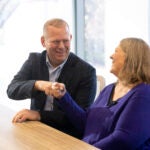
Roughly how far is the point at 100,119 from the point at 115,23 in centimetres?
175

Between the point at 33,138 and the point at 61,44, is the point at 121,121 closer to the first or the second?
the point at 33,138

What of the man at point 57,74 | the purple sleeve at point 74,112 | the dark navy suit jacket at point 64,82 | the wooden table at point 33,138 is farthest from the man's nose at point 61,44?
the wooden table at point 33,138

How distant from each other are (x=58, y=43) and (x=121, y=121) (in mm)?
770

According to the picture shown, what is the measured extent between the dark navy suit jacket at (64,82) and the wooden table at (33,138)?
0.72 feet

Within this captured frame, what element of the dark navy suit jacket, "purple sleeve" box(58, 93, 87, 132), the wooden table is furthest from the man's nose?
the wooden table

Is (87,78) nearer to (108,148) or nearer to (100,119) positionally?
(100,119)

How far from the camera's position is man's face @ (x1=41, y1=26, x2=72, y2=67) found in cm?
209

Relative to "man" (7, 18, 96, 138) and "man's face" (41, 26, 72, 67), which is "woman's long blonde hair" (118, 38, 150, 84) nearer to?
"man" (7, 18, 96, 138)

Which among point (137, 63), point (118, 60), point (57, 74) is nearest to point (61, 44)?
point (57, 74)

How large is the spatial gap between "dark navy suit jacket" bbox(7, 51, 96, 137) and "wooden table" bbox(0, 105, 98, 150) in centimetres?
22

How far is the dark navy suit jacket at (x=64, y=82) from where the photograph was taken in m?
1.92

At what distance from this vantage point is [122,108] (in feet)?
5.34

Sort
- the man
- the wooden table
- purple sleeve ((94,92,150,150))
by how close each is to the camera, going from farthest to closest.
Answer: the man, purple sleeve ((94,92,150,150)), the wooden table

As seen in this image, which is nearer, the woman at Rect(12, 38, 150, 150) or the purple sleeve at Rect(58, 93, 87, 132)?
the woman at Rect(12, 38, 150, 150)
